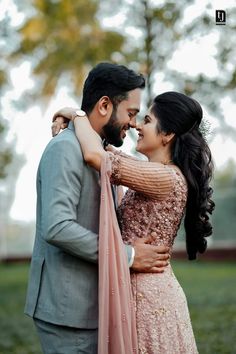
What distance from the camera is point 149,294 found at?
347 centimetres

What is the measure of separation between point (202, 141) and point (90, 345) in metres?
1.08

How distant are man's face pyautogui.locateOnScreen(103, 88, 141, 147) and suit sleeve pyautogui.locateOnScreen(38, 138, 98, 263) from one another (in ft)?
0.89

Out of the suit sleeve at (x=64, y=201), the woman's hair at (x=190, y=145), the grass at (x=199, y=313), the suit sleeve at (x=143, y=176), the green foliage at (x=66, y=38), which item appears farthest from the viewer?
the green foliage at (x=66, y=38)

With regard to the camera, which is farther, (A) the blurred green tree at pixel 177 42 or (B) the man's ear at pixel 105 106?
(A) the blurred green tree at pixel 177 42

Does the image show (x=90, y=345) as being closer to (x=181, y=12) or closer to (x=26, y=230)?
(x=181, y=12)

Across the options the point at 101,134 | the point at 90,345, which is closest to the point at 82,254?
the point at 90,345

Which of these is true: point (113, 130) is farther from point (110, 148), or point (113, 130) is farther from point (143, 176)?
point (143, 176)

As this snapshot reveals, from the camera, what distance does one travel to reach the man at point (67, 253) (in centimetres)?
313

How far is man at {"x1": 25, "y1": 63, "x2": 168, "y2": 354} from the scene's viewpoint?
10.3 ft

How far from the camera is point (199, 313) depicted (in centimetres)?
1024

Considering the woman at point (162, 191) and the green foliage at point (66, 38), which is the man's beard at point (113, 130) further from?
the green foliage at point (66, 38)

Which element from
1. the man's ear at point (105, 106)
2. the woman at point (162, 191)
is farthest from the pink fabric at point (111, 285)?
the man's ear at point (105, 106)

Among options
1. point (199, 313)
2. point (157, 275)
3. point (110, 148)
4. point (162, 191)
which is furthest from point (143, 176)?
point (199, 313)

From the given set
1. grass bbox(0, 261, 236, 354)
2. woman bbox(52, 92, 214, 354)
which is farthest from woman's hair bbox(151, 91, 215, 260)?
grass bbox(0, 261, 236, 354)
